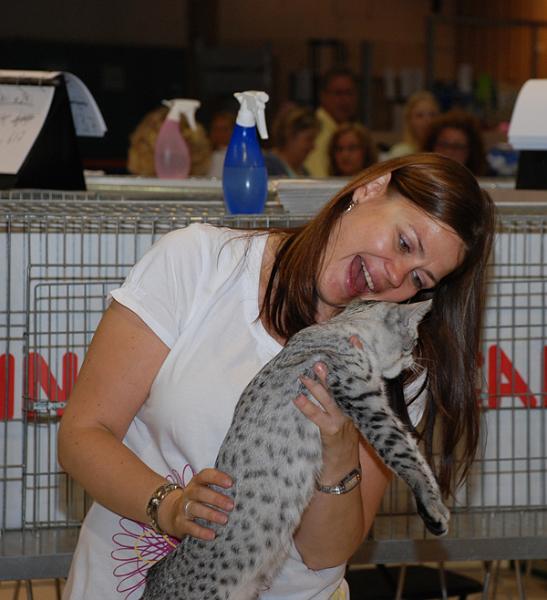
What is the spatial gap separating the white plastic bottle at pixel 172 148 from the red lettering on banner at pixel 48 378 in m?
1.29

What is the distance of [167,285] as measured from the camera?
134cm

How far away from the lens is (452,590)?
232cm

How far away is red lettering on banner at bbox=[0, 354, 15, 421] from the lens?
72.5 inches

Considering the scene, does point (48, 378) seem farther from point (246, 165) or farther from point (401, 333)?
point (401, 333)

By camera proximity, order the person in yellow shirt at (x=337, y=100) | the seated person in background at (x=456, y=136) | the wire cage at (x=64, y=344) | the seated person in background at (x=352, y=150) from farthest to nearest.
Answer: the person in yellow shirt at (x=337, y=100) → the seated person in background at (x=352, y=150) → the seated person in background at (x=456, y=136) → the wire cage at (x=64, y=344)

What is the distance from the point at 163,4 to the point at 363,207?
22.0 ft

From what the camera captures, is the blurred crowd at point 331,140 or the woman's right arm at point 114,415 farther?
the blurred crowd at point 331,140

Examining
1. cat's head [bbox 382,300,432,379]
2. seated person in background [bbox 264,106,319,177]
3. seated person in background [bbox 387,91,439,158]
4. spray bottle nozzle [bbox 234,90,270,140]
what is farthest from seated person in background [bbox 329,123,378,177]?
cat's head [bbox 382,300,432,379]

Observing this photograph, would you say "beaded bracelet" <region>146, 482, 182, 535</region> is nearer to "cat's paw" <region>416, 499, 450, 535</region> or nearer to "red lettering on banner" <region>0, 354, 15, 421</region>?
"cat's paw" <region>416, 499, 450, 535</region>

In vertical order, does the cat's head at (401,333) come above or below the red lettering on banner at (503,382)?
above

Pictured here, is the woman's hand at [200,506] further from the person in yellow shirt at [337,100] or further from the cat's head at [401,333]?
the person in yellow shirt at [337,100]

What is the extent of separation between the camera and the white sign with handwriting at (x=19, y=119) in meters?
2.18

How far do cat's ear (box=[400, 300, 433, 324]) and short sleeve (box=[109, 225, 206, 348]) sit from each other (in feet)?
0.88

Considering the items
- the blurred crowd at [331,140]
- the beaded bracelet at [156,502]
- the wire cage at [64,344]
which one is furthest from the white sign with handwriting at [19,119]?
the blurred crowd at [331,140]
